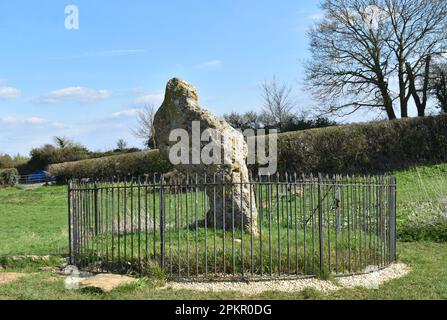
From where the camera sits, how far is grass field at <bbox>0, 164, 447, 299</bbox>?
7166mm

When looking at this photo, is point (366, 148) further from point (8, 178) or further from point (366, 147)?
point (8, 178)

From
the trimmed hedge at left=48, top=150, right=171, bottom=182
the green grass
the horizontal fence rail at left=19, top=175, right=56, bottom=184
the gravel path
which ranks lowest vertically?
the gravel path

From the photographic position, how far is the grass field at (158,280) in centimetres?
717

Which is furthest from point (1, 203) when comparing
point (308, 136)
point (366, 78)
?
point (366, 78)

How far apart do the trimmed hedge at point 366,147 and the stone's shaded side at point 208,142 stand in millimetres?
12768

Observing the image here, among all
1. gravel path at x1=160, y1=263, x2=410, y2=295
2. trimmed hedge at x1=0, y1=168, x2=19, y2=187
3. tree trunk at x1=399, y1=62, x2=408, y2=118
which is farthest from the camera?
trimmed hedge at x1=0, y1=168, x2=19, y2=187

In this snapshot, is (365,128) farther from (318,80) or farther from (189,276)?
(189,276)

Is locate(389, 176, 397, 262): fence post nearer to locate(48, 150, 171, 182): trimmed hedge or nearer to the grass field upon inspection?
the grass field

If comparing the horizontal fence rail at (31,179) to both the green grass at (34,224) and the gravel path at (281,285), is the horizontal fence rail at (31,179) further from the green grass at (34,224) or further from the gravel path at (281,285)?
the gravel path at (281,285)

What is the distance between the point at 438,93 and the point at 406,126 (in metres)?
7.83

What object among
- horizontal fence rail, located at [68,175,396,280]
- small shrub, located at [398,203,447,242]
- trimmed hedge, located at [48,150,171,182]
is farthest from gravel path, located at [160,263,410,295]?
trimmed hedge, located at [48,150,171,182]

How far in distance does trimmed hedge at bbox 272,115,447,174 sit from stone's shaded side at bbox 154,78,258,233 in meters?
13.0

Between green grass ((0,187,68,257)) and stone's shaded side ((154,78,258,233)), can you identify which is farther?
green grass ((0,187,68,257))

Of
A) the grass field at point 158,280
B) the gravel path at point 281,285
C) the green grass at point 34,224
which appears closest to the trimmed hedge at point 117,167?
the green grass at point 34,224
